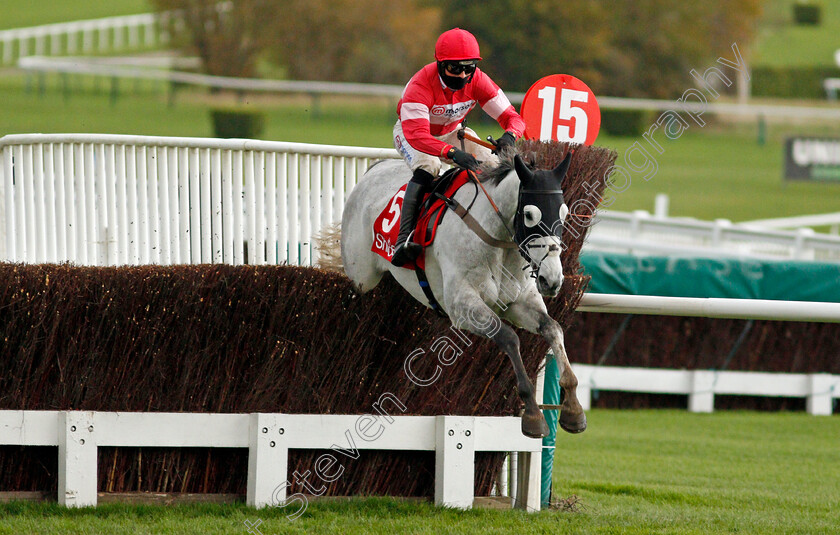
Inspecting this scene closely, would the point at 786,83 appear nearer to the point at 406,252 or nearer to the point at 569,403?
the point at 406,252

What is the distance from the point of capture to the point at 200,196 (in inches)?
295

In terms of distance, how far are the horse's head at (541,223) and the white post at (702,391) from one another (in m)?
6.23

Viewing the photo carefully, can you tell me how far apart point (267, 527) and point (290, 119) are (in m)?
37.9

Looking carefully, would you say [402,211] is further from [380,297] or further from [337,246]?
[337,246]

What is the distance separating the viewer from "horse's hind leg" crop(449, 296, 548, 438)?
5.16 metres

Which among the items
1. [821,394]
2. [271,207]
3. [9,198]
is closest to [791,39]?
[821,394]

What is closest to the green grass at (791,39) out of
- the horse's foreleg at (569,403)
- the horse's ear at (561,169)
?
the horse's ear at (561,169)

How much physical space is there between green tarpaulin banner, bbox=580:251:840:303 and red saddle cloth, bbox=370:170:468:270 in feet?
17.1

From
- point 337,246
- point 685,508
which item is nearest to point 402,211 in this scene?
point 337,246

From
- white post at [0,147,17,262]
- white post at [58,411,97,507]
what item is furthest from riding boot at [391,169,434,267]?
white post at [0,147,17,262]

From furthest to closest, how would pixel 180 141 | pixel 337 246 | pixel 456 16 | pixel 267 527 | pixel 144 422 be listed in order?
pixel 456 16, pixel 180 141, pixel 337 246, pixel 144 422, pixel 267 527

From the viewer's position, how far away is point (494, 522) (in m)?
5.38

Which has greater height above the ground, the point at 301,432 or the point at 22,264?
the point at 22,264

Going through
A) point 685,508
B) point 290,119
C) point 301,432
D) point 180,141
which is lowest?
point 685,508
